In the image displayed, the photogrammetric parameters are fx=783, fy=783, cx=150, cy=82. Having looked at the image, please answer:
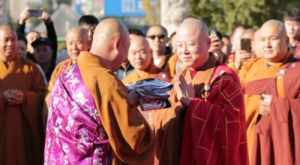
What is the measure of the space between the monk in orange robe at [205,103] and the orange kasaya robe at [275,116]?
962 millimetres

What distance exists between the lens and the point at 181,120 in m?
5.19

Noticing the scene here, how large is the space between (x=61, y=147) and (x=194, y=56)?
Result: 1132 millimetres

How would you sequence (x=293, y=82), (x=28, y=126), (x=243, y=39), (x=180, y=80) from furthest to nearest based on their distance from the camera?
(x=243, y=39) → (x=28, y=126) → (x=293, y=82) → (x=180, y=80)

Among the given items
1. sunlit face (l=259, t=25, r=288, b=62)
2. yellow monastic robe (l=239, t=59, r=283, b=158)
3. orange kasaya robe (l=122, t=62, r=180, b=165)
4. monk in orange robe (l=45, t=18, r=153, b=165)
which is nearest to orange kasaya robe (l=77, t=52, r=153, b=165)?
monk in orange robe (l=45, t=18, r=153, b=165)

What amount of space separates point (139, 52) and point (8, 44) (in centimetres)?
125

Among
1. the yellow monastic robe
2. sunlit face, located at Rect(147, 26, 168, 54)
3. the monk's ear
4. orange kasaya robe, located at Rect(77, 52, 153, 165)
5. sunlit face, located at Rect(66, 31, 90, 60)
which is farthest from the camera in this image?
sunlit face, located at Rect(147, 26, 168, 54)

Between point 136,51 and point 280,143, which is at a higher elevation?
point 136,51

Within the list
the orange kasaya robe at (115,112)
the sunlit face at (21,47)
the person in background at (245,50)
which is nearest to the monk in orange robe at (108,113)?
the orange kasaya robe at (115,112)

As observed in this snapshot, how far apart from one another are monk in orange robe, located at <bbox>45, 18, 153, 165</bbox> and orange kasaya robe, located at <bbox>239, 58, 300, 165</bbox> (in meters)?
1.95

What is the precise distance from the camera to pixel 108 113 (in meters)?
4.41

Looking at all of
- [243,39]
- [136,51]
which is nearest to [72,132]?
[136,51]

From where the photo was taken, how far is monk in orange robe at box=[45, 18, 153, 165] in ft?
14.5

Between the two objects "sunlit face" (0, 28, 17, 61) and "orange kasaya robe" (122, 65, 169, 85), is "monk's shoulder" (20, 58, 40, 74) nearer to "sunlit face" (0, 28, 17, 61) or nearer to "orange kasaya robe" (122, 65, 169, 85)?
"sunlit face" (0, 28, 17, 61)

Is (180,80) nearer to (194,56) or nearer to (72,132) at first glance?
(194,56)
